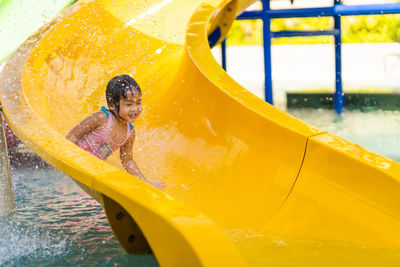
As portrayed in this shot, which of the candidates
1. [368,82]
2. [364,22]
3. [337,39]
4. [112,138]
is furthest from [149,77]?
[364,22]

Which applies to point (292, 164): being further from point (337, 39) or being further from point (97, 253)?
point (337, 39)

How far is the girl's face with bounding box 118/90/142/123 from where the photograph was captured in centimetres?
219

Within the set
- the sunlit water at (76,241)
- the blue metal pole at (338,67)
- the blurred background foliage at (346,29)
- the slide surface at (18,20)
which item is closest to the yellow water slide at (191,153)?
the sunlit water at (76,241)

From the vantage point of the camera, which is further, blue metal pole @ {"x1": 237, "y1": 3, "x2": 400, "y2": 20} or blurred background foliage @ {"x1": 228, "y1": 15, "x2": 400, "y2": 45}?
blurred background foliage @ {"x1": 228, "y1": 15, "x2": 400, "y2": 45}

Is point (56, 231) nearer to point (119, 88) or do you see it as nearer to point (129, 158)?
point (129, 158)

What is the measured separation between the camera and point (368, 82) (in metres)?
5.26

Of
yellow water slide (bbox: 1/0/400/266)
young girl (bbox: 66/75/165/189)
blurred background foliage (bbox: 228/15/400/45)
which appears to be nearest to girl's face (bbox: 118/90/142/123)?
young girl (bbox: 66/75/165/189)

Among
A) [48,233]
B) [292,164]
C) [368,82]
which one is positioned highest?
[292,164]

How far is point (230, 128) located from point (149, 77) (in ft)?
2.64

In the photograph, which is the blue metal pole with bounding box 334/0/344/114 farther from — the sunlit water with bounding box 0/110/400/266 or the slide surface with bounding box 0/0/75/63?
the slide surface with bounding box 0/0/75/63

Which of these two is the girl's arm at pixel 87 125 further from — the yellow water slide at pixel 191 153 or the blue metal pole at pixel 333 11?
the blue metal pole at pixel 333 11

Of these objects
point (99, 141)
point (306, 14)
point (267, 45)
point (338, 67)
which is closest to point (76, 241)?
point (99, 141)

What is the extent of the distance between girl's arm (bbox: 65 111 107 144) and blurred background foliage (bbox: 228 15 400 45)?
4.42m

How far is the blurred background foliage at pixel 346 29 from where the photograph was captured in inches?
254
